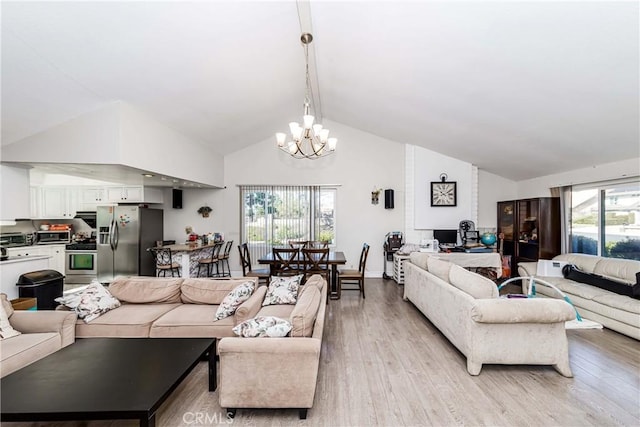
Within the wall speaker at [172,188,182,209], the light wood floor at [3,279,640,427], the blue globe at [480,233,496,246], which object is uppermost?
the wall speaker at [172,188,182,209]

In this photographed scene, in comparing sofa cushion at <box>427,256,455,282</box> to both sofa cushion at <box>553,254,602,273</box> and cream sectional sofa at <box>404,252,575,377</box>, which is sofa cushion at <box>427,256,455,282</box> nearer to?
Answer: cream sectional sofa at <box>404,252,575,377</box>

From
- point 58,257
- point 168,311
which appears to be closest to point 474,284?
point 168,311

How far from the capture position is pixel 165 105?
353 centimetres

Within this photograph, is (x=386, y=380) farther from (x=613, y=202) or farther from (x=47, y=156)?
(x=613, y=202)

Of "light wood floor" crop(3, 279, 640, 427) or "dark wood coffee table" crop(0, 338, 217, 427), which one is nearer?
"dark wood coffee table" crop(0, 338, 217, 427)

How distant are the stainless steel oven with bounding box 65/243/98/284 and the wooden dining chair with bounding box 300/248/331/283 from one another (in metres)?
4.47

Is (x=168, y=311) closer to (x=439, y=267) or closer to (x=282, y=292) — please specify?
(x=282, y=292)

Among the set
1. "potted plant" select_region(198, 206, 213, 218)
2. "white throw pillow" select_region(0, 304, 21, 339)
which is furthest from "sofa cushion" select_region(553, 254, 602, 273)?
"potted plant" select_region(198, 206, 213, 218)

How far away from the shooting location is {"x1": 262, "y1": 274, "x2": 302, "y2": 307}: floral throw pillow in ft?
10.3

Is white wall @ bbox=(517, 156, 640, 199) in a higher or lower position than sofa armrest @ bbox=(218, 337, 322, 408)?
higher

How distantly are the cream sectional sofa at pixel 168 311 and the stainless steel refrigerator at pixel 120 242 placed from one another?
2.55 metres

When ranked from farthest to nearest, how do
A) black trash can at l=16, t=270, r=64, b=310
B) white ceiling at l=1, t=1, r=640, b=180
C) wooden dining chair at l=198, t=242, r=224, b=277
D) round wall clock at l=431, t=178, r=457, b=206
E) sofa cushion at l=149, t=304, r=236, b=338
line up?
round wall clock at l=431, t=178, r=457, b=206 < wooden dining chair at l=198, t=242, r=224, b=277 < black trash can at l=16, t=270, r=64, b=310 < sofa cushion at l=149, t=304, r=236, b=338 < white ceiling at l=1, t=1, r=640, b=180

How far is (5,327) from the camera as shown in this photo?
227cm

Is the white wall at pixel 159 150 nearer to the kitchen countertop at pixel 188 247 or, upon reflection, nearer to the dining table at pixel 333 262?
the kitchen countertop at pixel 188 247
